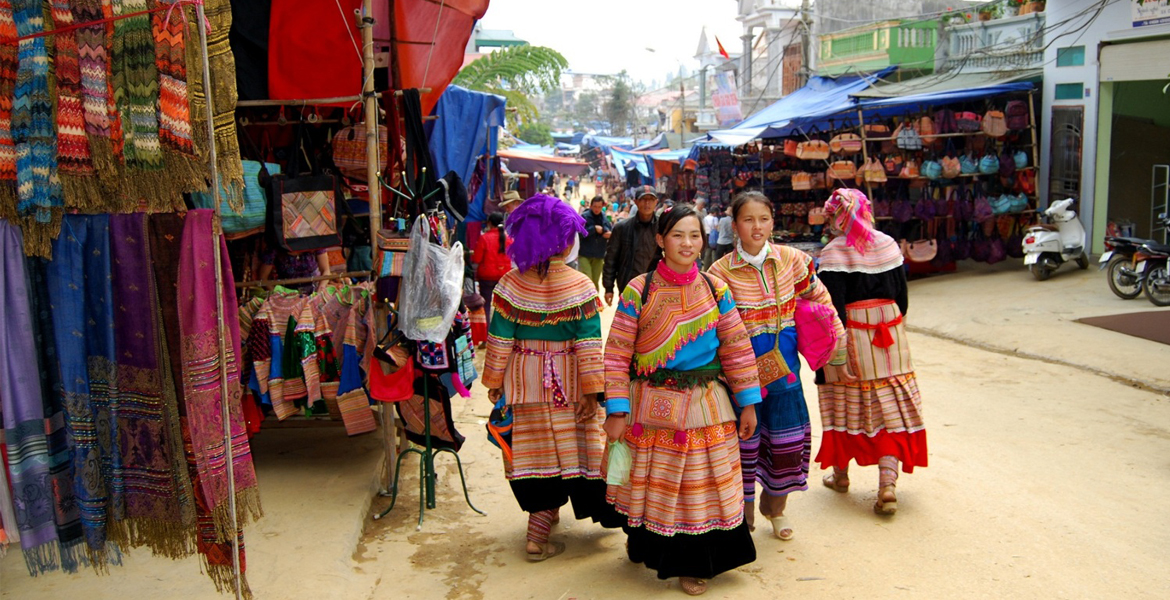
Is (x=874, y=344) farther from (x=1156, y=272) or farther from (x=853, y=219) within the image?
(x=1156, y=272)

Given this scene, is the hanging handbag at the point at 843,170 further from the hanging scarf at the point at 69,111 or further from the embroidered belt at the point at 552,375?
the hanging scarf at the point at 69,111

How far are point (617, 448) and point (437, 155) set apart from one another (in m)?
5.00

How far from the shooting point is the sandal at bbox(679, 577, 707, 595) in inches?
152

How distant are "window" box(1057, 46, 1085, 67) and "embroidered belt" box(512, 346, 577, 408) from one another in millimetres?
11400

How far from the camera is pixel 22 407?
3072 millimetres

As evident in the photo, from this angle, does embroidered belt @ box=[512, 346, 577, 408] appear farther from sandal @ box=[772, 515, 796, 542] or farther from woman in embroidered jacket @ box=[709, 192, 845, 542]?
sandal @ box=[772, 515, 796, 542]

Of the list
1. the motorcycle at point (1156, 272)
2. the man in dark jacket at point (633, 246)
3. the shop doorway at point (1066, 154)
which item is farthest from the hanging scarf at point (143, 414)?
the shop doorway at point (1066, 154)

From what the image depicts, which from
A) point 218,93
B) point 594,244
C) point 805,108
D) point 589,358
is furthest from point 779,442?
point 805,108

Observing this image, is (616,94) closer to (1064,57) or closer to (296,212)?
(1064,57)

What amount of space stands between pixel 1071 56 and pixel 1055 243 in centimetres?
287

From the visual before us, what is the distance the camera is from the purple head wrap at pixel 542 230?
4164mm

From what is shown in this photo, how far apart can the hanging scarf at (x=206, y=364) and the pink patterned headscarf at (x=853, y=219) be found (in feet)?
9.93

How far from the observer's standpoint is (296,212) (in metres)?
5.14

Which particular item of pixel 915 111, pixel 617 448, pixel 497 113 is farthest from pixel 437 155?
pixel 915 111
